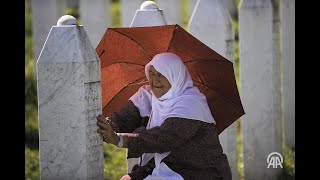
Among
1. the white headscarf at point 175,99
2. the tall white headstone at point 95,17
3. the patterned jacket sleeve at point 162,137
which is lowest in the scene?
the patterned jacket sleeve at point 162,137

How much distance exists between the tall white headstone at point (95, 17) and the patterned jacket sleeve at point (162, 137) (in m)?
4.45

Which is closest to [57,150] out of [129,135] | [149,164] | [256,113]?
[129,135]

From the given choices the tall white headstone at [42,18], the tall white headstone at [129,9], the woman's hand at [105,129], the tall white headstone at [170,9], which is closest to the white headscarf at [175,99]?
the woman's hand at [105,129]

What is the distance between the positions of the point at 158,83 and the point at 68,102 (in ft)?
2.90

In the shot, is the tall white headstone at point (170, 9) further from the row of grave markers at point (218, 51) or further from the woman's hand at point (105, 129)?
the woman's hand at point (105, 129)

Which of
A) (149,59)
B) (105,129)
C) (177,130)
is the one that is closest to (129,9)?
(149,59)

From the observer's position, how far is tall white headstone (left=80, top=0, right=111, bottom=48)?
9.92 m

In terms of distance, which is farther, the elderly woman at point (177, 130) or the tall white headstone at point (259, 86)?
the tall white headstone at point (259, 86)

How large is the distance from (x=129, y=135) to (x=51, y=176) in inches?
22.3

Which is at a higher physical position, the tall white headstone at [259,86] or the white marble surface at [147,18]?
the white marble surface at [147,18]

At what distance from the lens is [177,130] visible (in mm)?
5547

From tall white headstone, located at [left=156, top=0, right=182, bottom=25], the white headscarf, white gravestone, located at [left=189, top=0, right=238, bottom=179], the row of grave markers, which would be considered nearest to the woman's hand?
the row of grave markers

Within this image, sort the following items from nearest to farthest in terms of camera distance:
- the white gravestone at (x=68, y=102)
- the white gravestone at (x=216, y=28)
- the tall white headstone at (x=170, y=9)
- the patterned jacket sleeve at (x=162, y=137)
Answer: the white gravestone at (x=68, y=102) < the patterned jacket sleeve at (x=162, y=137) < the white gravestone at (x=216, y=28) < the tall white headstone at (x=170, y=9)

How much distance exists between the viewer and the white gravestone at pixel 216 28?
7141 mm
